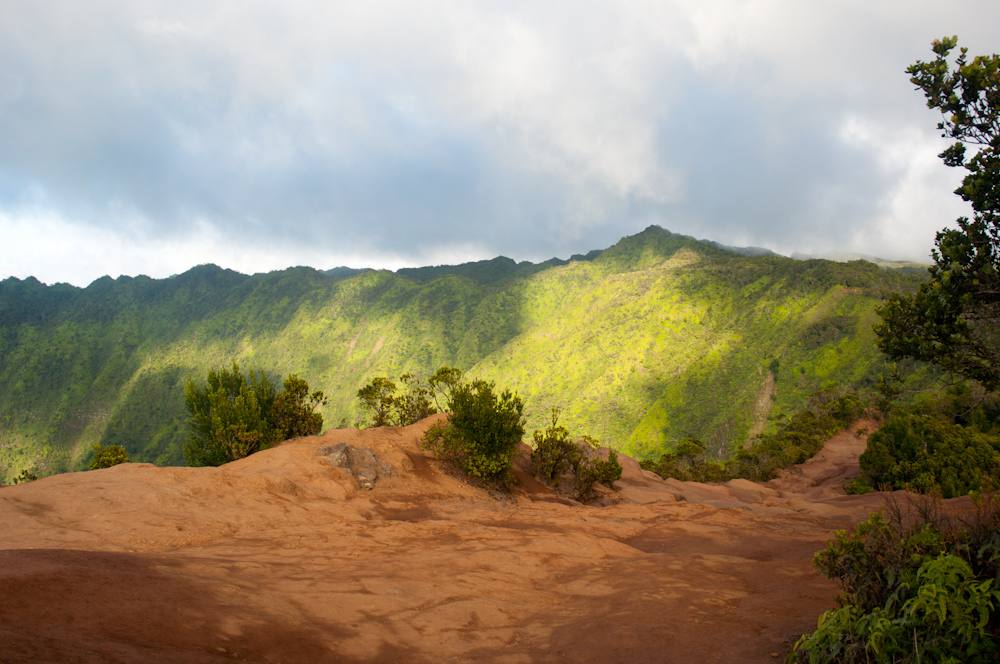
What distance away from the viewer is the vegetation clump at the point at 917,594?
4.15 m

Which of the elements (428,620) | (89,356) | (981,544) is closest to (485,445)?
(428,620)

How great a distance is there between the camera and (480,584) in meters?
10.1

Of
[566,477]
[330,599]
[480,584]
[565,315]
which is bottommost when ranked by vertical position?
[566,477]

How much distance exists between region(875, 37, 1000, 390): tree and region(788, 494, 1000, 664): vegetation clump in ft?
20.1

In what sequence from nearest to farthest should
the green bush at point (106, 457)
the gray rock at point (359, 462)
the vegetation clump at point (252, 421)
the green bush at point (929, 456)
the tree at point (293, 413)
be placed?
the gray rock at point (359, 462) < the green bush at point (929, 456) < the vegetation clump at point (252, 421) < the tree at point (293, 413) < the green bush at point (106, 457)

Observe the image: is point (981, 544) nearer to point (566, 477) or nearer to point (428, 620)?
point (428, 620)

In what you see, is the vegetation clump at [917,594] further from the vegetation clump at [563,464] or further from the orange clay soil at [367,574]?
the vegetation clump at [563,464]

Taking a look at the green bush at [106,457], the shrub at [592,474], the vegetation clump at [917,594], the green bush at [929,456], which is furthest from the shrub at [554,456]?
the green bush at [106,457]

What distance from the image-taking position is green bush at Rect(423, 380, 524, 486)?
77.2 feet

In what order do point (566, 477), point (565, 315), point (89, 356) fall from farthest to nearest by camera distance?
point (89, 356) < point (565, 315) < point (566, 477)

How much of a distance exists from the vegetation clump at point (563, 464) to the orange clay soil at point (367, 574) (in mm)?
5806

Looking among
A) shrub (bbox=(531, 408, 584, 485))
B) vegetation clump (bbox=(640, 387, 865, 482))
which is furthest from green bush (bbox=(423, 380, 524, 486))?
Result: vegetation clump (bbox=(640, 387, 865, 482))

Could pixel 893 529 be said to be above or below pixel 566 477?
above

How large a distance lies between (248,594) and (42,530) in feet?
27.8
